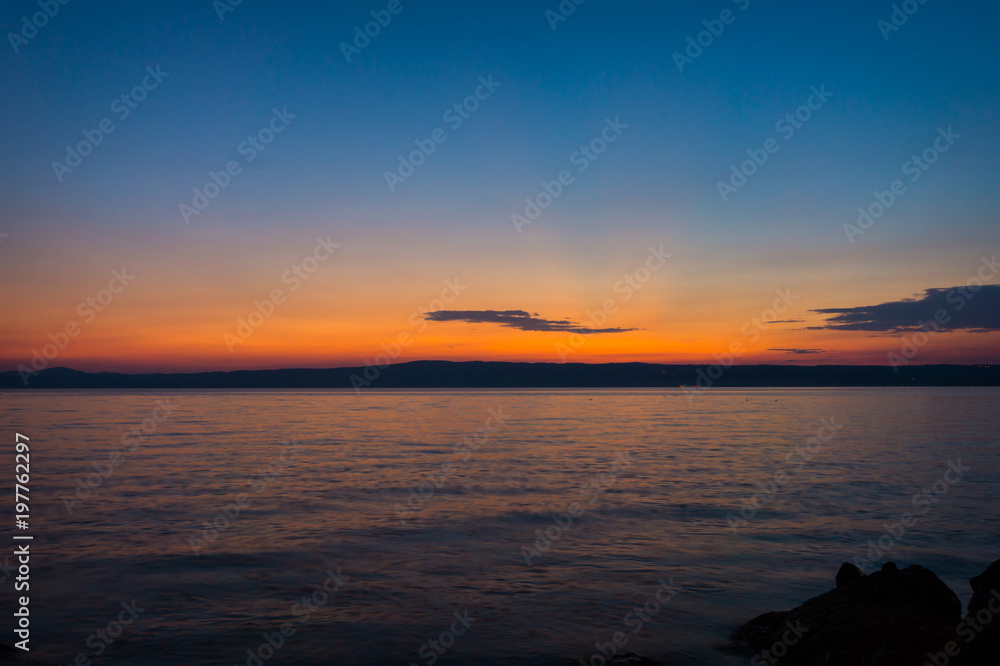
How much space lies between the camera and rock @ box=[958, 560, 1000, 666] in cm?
726

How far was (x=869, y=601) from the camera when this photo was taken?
27.6 ft

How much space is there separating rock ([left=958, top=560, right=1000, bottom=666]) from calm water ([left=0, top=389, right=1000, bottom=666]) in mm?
2994

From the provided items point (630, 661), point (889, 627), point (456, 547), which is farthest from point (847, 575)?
point (456, 547)

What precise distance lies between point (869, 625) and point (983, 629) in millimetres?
1170

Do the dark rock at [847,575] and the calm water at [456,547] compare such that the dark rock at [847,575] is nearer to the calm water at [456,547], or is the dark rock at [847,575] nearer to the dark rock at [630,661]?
the calm water at [456,547]

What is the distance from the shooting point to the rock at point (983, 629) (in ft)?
23.8

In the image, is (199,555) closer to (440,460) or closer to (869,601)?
(869,601)

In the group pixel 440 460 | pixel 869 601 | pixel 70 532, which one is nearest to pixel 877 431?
pixel 440 460

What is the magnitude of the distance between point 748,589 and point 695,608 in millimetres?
1690

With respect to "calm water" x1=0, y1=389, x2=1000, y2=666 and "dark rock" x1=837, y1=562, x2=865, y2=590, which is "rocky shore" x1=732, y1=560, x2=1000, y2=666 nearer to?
"dark rock" x1=837, y1=562, x2=865, y2=590

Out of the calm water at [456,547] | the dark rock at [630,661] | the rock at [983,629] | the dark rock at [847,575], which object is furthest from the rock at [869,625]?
the dark rock at [630,661]

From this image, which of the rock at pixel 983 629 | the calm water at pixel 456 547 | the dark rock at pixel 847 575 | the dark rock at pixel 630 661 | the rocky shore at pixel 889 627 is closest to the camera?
the rocky shore at pixel 889 627

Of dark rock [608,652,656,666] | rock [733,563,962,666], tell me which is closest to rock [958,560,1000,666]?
rock [733,563,962,666]

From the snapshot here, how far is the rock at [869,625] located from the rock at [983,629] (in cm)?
18
